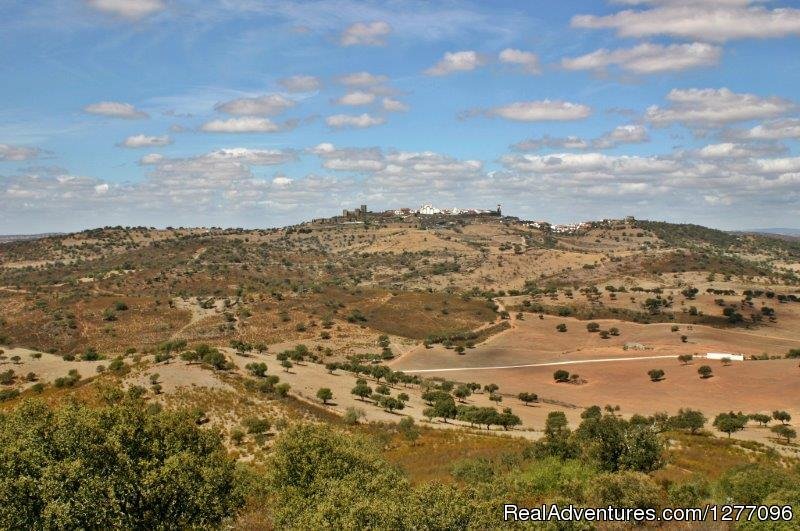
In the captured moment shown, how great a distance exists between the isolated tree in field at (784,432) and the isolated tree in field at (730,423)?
299 cm

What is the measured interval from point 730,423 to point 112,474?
58.3 meters

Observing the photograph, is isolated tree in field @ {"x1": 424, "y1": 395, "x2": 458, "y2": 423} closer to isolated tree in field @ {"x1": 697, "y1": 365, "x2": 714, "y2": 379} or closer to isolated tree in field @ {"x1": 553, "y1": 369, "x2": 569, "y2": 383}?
isolated tree in field @ {"x1": 553, "y1": 369, "x2": 569, "y2": 383}

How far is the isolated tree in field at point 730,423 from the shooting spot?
5847 centimetres

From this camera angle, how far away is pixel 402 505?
1631cm

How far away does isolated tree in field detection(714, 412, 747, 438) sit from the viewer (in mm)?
58469

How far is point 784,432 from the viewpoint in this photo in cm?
5838

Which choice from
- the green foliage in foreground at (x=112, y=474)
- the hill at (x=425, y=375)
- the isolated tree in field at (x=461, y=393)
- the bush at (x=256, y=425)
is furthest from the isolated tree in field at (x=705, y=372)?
the green foliage in foreground at (x=112, y=474)

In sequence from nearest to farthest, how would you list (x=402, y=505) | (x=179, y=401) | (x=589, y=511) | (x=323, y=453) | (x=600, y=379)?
(x=402, y=505)
(x=589, y=511)
(x=323, y=453)
(x=179, y=401)
(x=600, y=379)

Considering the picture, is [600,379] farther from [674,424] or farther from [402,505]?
[402,505]

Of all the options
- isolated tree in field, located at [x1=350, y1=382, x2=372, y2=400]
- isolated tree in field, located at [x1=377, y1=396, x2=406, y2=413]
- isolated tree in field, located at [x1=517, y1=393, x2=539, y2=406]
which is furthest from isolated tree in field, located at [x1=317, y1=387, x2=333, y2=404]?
isolated tree in field, located at [x1=517, y1=393, x2=539, y2=406]

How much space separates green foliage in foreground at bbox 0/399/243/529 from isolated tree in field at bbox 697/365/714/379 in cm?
8136

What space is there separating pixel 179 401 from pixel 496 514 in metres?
42.4

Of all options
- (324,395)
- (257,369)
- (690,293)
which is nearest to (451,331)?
(257,369)

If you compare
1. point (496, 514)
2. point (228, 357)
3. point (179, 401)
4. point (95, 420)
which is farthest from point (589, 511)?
point (228, 357)
